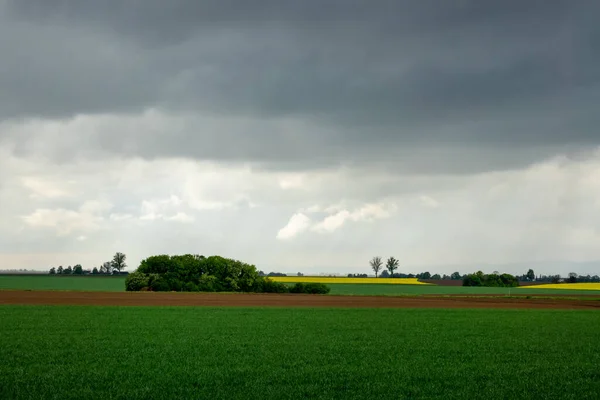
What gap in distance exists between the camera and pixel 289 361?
24.9 meters

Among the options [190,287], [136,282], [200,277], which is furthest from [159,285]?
[200,277]

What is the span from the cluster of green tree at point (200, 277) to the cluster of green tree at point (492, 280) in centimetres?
9927

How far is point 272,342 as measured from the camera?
3181cm

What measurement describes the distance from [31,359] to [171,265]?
88737 mm

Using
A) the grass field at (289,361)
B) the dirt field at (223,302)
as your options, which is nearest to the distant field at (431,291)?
the dirt field at (223,302)

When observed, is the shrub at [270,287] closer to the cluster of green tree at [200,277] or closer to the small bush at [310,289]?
the cluster of green tree at [200,277]

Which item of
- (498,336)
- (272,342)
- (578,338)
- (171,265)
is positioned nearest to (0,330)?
(272,342)

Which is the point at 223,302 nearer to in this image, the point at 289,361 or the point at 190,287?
the point at 190,287

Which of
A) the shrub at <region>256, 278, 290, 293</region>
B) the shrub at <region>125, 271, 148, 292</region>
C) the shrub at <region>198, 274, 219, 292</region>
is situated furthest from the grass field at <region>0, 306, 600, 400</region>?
the shrub at <region>256, 278, 290, 293</region>

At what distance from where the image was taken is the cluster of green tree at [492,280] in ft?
644

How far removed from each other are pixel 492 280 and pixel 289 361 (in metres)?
185

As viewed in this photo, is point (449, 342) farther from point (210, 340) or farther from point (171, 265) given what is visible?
point (171, 265)

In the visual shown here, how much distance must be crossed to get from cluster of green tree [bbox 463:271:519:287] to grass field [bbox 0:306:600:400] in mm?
159517

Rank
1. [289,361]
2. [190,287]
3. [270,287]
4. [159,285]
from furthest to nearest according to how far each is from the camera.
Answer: [270,287] < [190,287] < [159,285] < [289,361]
